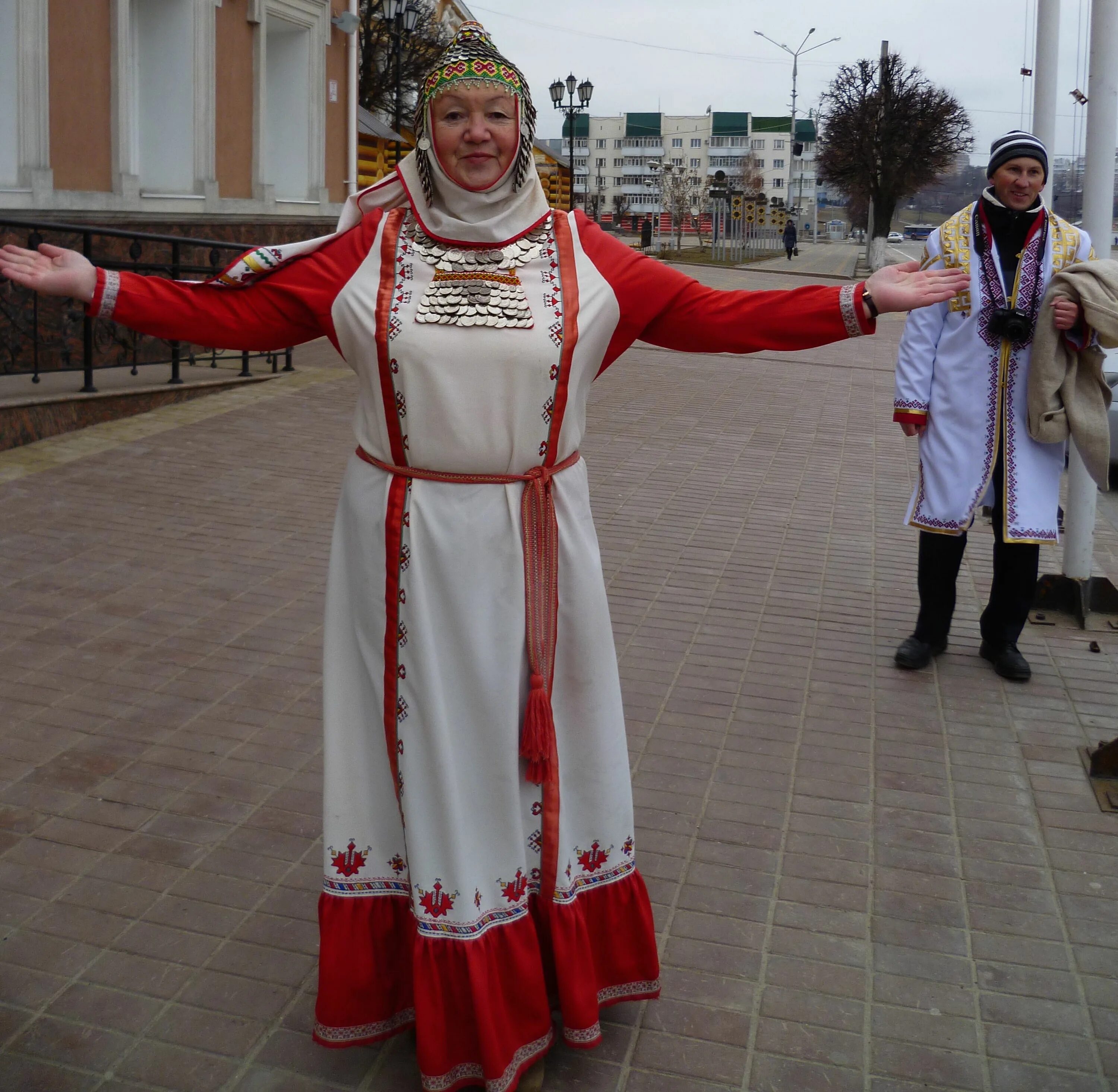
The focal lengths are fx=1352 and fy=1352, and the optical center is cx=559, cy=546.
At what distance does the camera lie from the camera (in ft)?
17.4

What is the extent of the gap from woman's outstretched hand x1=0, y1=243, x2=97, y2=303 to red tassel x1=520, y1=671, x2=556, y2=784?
4.12 feet

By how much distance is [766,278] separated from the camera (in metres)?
35.7

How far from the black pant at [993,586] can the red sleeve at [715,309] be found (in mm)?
2889

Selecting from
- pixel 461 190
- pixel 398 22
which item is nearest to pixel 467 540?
pixel 461 190

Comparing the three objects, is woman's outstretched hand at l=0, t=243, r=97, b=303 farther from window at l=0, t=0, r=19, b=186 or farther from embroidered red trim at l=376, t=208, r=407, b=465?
window at l=0, t=0, r=19, b=186

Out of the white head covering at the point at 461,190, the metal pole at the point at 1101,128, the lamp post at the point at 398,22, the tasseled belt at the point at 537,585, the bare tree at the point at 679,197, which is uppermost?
the bare tree at the point at 679,197

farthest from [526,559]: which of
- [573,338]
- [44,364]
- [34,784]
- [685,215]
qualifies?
[685,215]

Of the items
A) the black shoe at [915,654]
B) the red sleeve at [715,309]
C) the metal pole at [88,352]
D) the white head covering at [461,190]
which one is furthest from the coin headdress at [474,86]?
the metal pole at [88,352]

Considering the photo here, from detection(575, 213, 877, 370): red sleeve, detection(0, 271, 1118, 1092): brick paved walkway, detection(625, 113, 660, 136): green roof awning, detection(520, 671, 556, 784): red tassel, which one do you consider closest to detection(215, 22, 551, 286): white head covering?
detection(575, 213, 877, 370): red sleeve

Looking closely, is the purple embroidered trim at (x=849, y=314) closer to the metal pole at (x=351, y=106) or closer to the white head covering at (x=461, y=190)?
the white head covering at (x=461, y=190)

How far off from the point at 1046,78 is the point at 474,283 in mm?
5109

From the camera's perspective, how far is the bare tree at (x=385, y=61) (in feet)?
98.0

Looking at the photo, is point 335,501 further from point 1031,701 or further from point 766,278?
point 766,278

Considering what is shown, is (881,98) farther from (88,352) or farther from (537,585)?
(537,585)
